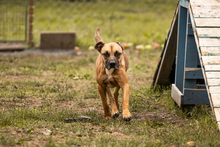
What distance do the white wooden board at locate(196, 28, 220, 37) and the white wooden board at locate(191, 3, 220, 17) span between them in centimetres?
27

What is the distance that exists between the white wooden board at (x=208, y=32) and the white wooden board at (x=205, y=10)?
10.8 inches

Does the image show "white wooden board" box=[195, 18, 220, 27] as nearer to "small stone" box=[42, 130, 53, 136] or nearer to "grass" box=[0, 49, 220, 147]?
"grass" box=[0, 49, 220, 147]

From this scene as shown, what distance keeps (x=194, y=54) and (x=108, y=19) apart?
1188 centimetres

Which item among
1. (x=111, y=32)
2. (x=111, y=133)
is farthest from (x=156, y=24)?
(x=111, y=133)

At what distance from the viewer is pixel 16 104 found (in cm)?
635

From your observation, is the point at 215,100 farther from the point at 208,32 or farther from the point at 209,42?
the point at 208,32

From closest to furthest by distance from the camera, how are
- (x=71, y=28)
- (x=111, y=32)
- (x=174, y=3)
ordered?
(x=111, y=32)
(x=71, y=28)
(x=174, y=3)

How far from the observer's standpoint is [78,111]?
6.18m

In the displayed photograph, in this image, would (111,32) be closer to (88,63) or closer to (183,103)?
(88,63)

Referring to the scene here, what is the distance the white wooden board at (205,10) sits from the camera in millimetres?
5227

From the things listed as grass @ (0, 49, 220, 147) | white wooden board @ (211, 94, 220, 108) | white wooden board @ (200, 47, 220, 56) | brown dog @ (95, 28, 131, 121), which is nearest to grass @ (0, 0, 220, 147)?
grass @ (0, 49, 220, 147)

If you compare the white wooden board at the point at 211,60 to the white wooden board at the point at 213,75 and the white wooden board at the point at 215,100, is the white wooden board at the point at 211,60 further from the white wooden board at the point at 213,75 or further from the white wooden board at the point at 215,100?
the white wooden board at the point at 215,100

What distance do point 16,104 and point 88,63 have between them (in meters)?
4.20

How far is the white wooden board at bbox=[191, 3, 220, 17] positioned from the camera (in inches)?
206
